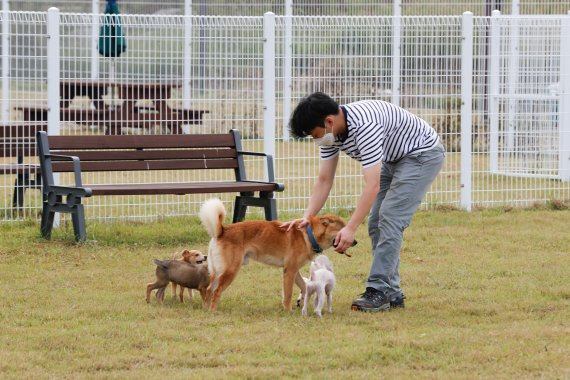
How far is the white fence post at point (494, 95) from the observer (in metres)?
12.1

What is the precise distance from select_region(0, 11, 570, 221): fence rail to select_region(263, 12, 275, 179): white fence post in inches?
0.6

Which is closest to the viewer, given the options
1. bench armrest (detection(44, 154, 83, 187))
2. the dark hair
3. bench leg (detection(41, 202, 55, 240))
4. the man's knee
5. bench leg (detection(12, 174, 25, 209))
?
the dark hair

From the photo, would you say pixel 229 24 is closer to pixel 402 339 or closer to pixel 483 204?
pixel 483 204

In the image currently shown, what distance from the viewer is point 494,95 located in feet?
40.4

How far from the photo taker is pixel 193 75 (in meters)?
11.3

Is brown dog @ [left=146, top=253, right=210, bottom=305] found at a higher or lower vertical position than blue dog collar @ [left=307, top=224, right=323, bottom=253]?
lower

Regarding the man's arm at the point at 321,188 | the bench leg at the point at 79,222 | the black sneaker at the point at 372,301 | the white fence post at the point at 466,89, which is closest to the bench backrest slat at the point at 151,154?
the bench leg at the point at 79,222

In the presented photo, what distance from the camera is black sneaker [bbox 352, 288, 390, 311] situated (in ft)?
23.2

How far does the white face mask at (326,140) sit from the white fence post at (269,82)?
451 cm

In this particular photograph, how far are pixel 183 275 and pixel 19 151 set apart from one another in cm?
380

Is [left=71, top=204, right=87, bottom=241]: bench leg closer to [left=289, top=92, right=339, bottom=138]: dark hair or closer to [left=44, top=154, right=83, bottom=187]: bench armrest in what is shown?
[left=44, top=154, right=83, bottom=187]: bench armrest

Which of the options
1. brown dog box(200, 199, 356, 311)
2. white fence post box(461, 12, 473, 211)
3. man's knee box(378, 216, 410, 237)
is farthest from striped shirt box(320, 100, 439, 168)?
white fence post box(461, 12, 473, 211)

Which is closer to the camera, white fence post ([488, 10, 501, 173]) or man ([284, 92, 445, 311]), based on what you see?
man ([284, 92, 445, 311])

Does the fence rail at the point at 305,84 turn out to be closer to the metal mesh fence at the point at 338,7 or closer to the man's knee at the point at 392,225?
the man's knee at the point at 392,225
